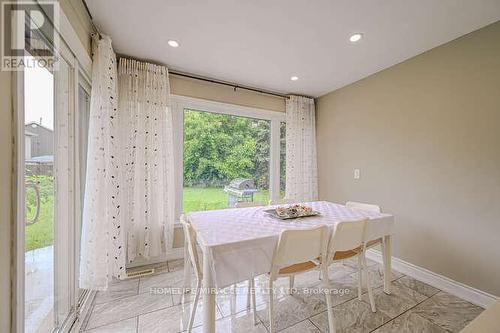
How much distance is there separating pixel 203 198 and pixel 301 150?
184cm

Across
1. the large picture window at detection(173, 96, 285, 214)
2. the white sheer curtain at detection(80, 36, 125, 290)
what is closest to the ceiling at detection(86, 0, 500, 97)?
the white sheer curtain at detection(80, 36, 125, 290)

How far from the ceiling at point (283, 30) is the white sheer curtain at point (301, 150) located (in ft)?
2.90

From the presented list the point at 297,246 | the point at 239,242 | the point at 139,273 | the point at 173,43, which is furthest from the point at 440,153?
the point at 139,273

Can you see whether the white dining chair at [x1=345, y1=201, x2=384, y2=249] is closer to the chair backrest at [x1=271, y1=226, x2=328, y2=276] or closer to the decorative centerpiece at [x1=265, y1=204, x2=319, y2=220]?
the decorative centerpiece at [x1=265, y1=204, x2=319, y2=220]

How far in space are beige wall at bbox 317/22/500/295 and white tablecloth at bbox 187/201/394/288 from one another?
78 centimetres

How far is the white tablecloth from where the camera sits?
123cm

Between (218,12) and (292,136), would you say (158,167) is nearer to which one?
(218,12)

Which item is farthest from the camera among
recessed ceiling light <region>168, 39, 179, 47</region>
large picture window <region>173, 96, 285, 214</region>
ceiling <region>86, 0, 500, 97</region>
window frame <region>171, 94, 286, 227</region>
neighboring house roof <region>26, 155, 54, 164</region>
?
large picture window <region>173, 96, 285, 214</region>

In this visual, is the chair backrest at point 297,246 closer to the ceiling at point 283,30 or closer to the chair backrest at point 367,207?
the chair backrest at point 367,207

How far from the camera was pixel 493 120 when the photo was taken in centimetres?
179

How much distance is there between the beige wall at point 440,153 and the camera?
182cm

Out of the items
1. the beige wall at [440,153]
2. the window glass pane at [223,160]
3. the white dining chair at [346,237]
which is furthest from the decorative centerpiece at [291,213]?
the beige wall at [440,153]

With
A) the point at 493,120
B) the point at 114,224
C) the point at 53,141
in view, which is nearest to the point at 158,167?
the point at 114,224

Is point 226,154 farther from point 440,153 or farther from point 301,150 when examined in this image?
point 440,153
